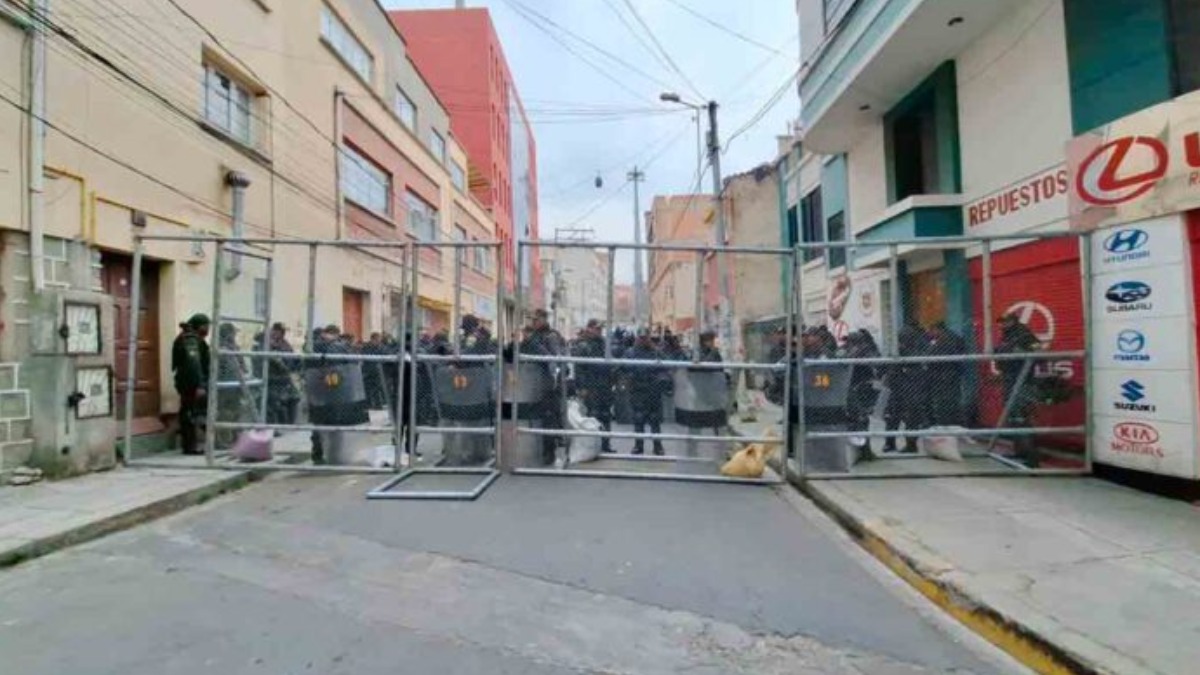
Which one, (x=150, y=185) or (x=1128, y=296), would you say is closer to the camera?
(x=1128, y=296)

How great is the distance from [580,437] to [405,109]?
58.1 feet

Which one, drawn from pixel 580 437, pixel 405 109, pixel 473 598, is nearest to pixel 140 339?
pixel 580 437

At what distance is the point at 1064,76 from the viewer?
8.09 meters

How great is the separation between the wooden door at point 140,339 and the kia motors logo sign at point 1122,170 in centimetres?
1066

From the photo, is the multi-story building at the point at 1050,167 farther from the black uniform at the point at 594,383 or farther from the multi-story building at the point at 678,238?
the multi-story building at the point at 678,238

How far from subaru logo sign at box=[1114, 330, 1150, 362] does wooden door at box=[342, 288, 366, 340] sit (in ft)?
45.1

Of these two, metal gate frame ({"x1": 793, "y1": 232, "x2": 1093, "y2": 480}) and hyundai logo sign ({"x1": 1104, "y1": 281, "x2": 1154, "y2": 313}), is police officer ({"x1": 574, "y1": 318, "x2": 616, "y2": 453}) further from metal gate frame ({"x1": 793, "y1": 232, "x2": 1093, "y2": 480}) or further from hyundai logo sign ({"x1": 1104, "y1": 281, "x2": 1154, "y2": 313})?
hyundai logo sign ({"x1": 1104, "y1": 281, "x2": 1154, "y2": 313})

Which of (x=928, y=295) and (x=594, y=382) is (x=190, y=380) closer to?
(x=594, y=382)

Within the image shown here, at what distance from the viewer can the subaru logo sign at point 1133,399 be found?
6.95m

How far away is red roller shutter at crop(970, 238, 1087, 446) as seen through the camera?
783 centimetres

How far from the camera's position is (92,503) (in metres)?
6.50

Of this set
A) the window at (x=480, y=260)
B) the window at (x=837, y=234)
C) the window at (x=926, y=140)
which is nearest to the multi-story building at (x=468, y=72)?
the window at (x=480, y=260)

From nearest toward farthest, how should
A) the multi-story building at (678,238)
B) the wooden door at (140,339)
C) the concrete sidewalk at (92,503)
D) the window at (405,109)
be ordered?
the concrete sidewalk at (92,503), the wooden door at (140,339), the window at (405,109), the multi-story building at (678,238)

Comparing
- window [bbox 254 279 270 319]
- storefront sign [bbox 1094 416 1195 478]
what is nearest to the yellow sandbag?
storefront sign [bbox 1094 416 1195 478]
